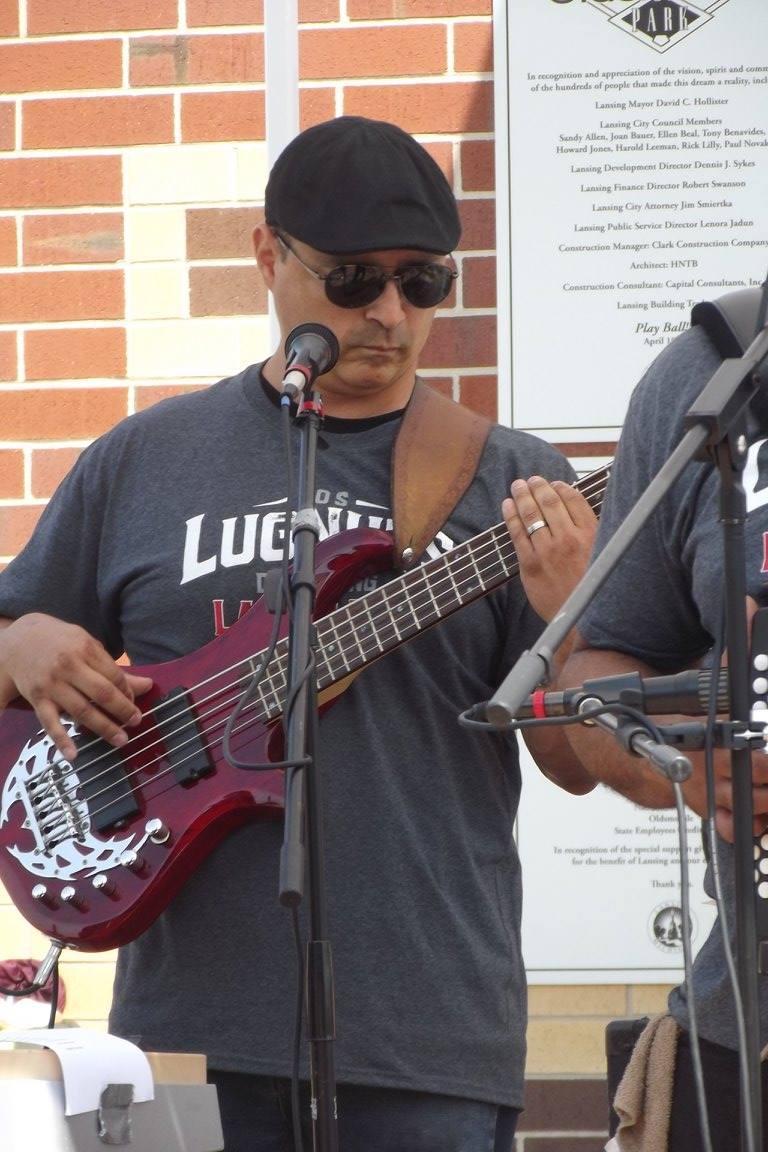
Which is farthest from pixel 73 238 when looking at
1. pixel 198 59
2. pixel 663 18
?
pixel 663 18

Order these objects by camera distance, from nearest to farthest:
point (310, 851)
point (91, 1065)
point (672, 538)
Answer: point (91, 1065) → point (310, 851) → point (672, 538)

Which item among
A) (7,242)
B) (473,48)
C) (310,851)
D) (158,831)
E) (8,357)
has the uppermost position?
(473,48)

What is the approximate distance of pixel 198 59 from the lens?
3.42 m

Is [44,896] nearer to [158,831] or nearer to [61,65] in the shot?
[158,831]

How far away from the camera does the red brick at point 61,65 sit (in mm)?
3447

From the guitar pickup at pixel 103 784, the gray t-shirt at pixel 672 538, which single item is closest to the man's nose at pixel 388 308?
the gray t-shirt at pixel 672 538

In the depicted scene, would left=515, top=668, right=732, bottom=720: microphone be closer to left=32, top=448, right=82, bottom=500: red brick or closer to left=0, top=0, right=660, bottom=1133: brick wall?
left=0, top=0, right=660, bottom=1133: brick wall

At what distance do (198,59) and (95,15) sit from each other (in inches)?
9.7

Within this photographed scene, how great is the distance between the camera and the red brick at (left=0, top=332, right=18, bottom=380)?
3.44 m

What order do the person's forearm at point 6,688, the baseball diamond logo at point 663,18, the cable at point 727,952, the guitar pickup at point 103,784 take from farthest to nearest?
the baseball diamond logo at point 663,18
the person's forearm at point 6,688
the guitar pickup at point 103,784
the cable at point 727,952

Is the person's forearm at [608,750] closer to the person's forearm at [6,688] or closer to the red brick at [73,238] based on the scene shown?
the person's forearm at [6,688]

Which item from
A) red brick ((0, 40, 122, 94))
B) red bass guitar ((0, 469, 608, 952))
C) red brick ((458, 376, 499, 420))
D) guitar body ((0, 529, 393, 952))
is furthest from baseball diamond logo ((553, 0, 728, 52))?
guitar body ((0, 529, 393, 952))

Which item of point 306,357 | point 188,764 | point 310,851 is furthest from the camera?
point 188,764

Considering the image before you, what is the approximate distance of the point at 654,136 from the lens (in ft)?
10.7
